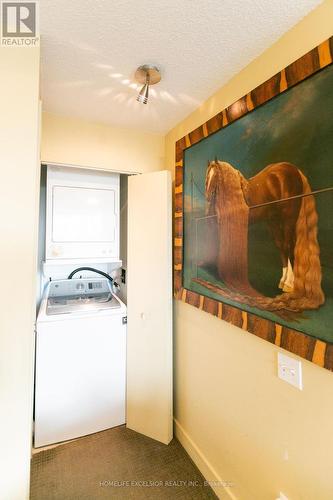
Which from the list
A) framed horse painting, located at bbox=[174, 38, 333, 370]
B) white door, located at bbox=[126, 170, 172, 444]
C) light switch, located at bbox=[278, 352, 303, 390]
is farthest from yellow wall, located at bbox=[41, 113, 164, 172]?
light switch, located at bbox=[278, 352, 303, 390]

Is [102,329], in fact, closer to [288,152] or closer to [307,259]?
[307,259]

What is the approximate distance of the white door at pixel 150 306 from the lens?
1.90 m

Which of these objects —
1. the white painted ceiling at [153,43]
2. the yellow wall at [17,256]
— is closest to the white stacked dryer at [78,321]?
the white painted ceiling at [153,43]

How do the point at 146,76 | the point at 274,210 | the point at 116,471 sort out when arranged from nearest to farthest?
the point at 274,210 → the point at 146,76 → the point at 116,471

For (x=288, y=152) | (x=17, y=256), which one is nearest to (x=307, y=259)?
(x=288, y=152)

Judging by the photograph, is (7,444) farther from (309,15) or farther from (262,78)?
(309,15)

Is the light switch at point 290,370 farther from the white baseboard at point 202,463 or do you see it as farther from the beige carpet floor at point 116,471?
the beige carpet floor at point 116,471

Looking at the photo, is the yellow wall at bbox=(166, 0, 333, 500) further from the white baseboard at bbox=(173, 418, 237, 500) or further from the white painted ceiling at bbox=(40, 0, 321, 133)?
the white painted ceiling at bbox=(40, 0, 321, 133)

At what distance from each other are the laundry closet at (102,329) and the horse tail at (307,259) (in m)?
1.04

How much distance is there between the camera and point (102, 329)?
2.03m

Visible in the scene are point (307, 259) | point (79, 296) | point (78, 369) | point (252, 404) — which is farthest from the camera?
point (79, 296)

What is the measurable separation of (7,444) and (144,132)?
7.32ft

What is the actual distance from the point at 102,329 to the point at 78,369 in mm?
347

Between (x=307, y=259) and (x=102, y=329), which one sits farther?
(x=102, y=329)
